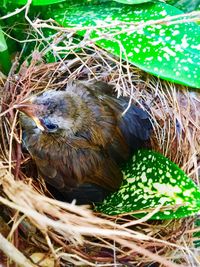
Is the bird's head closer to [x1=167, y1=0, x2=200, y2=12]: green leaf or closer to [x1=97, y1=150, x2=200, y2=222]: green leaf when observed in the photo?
[x1=97, y1=150, x2=200, y2=222]: green leaf

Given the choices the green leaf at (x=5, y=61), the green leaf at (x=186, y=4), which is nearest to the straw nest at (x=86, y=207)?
the green leaf at (x=5, y=61)

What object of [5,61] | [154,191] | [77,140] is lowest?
[154,191]

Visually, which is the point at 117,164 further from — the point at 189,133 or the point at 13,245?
the point at 13,245

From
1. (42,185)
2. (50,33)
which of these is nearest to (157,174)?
(42,185)

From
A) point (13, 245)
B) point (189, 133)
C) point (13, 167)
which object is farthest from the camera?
point (189, 133)

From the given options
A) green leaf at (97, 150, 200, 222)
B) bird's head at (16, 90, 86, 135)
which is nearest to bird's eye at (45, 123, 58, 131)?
bird's head at (16, 90, 86, 135)

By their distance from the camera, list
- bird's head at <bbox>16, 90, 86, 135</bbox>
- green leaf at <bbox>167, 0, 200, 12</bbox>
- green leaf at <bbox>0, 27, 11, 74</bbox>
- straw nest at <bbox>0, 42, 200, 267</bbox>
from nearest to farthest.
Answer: straw nest at <bbox>0, 42, 200, 267</bbox>
bird's head at <bbox>16, 90, 86, 135</bbox>
green leaf at <bbox>0, 27, 11, 74</bbox>
green leaf at <bbox>167, 0, 200, 12</bbox>

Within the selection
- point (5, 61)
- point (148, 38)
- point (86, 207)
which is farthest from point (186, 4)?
point (86, 207)

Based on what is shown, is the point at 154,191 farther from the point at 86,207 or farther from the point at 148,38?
the point at 148,38
